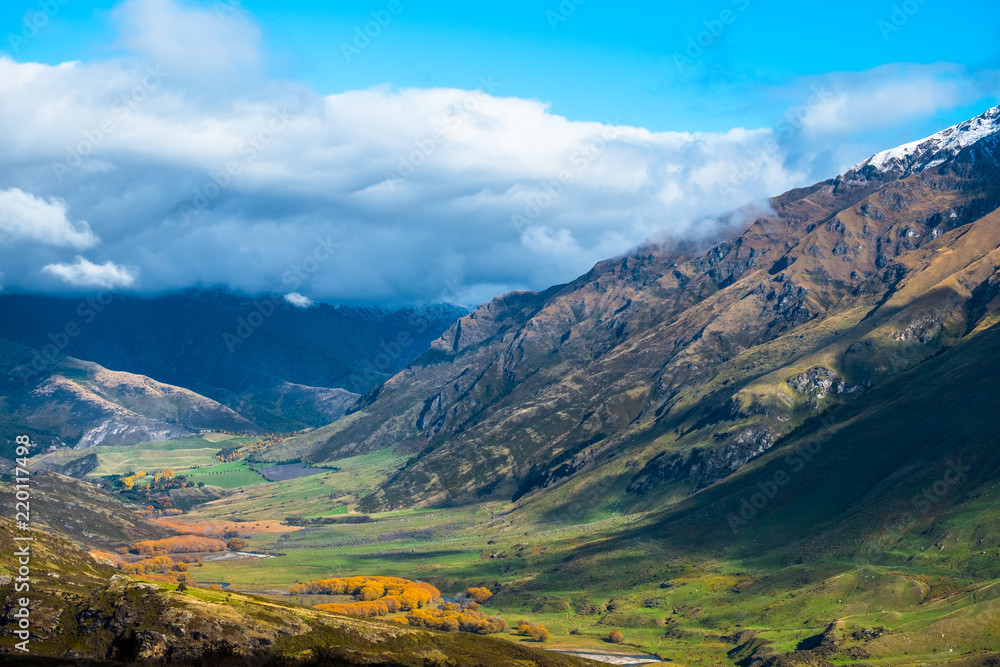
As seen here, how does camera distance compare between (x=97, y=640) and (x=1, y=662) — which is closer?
(x=1, y=662)

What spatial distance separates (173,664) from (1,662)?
3774cm

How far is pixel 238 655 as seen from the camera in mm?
198125

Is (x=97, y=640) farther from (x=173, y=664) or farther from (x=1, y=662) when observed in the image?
(x=1, y=662)

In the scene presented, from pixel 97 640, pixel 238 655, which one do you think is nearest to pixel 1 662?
pixel 97 640

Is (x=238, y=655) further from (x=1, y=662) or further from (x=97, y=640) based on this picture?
(x=1, y=662)

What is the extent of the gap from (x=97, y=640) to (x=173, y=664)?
62.0 feet

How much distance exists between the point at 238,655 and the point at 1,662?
49.6m

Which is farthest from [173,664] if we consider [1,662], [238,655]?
[1,662]

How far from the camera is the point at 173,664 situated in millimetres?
192000

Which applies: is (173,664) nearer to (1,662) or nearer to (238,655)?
(238,655)

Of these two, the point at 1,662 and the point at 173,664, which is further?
the point at 173,664

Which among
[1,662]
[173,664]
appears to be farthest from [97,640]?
[1,662]

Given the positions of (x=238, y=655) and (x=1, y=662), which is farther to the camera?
(x=238, y=655)

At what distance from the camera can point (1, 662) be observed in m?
162
